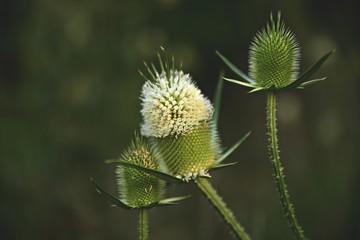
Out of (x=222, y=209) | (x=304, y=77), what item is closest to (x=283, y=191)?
(x=222, y=209)

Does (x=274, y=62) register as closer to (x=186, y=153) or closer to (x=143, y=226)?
(x=186, y=153)

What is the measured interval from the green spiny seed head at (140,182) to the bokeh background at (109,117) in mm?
2303

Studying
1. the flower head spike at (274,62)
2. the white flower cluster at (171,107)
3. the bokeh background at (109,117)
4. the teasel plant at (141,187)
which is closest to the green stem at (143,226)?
the teasel plant at (141,187)

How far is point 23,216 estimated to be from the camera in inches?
198

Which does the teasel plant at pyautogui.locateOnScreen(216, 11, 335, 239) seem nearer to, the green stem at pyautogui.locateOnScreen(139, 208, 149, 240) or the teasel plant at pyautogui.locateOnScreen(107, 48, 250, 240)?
the teasel plant at pyautogui.locateOnScreen(107, 48, 250, 240)

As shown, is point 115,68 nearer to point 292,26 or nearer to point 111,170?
point 111,170

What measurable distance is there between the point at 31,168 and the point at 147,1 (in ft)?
5.14

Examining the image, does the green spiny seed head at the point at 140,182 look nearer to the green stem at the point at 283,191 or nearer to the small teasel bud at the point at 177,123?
the small teasel bud at the point at 177,123

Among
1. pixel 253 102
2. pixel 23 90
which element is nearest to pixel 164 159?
pixel 23 90

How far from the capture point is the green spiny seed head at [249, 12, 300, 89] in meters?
2.24

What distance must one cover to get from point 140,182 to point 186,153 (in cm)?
21

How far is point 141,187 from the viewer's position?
217 cm

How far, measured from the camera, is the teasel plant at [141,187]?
2.17m

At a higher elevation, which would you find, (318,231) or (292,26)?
(292,26)
